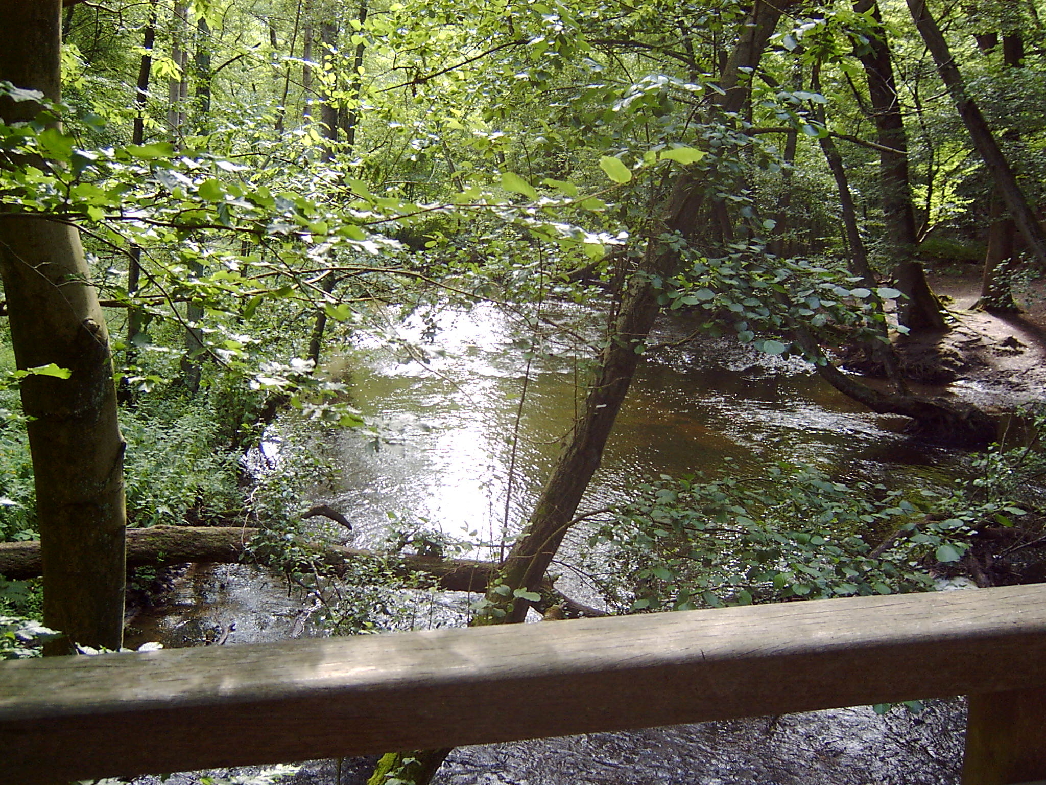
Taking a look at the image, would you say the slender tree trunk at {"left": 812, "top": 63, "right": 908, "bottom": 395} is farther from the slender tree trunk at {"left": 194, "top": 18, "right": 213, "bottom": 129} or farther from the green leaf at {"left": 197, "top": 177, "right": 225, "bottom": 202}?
the green leaf at {"left": 197, "top": 177, "right": 225, "bottom": 202}

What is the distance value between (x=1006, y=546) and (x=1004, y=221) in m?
9.25

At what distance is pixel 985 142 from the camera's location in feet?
31.6

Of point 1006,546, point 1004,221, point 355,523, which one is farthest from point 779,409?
point 355,523

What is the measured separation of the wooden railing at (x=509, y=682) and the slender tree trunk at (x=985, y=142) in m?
10.9

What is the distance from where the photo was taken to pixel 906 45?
43.1 ft

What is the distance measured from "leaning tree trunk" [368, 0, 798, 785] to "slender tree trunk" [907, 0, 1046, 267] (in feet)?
24.2

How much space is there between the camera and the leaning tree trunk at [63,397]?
187 centimetres

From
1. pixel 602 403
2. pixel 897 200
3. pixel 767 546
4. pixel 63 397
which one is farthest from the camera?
pixel 897 200

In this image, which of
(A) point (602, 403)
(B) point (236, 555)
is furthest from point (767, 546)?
(B) point (236, 555)

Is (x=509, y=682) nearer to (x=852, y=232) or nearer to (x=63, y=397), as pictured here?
(x=63, y=397)

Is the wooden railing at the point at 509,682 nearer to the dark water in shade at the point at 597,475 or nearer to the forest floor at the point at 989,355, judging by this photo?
the dark water in shade at the point at 597,475

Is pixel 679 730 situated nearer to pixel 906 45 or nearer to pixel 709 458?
pixel 709 458

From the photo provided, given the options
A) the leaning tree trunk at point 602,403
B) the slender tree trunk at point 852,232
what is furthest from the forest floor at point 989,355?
the leaning tree trunk at point 602,403

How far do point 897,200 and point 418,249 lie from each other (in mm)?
10916
